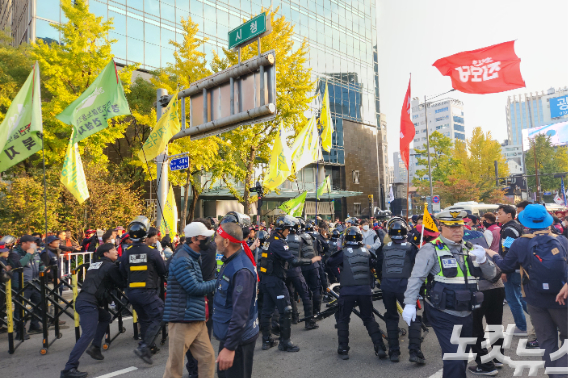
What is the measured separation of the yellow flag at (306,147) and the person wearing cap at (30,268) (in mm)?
7896

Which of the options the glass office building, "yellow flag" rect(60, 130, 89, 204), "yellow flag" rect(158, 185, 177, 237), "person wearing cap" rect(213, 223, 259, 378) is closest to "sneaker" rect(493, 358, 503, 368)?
"person wearing cap" rect(213, 223, 259, 378)

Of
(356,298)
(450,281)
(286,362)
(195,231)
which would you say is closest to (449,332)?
(450,281)

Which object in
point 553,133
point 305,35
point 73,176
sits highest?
point 305,35

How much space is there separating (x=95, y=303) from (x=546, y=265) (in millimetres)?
5682

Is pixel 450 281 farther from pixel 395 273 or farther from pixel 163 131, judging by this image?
pixel 163 131

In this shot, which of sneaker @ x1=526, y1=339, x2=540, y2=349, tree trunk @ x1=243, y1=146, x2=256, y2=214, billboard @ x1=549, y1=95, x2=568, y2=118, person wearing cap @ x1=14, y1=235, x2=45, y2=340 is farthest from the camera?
billboard @ x1=549, y1=95, x2=568, y2=118

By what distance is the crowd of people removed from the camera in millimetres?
3457

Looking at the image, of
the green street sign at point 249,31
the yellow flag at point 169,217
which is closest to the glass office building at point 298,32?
the green street sign at point 249,31

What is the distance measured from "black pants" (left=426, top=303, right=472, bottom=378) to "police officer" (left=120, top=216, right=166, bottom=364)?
148 inches

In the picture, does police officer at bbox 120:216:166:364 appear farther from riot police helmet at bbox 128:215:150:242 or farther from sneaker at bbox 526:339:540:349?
sneaker at bbox 526:339:540:349

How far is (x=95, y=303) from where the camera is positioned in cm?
553

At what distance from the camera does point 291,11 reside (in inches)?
1357

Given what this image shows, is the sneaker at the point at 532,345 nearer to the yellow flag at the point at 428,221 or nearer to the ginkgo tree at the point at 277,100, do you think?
the yellow flag at the point at 428,221

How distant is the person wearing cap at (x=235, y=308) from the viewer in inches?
123
